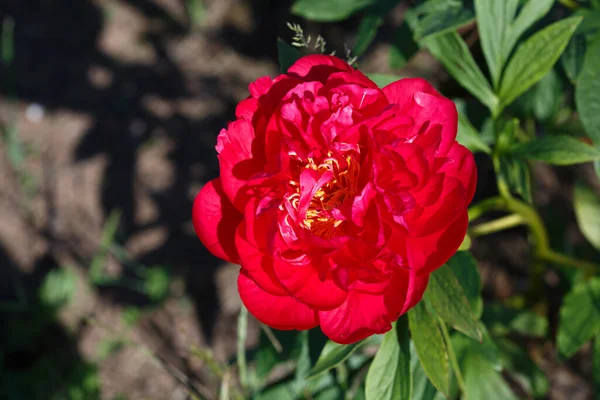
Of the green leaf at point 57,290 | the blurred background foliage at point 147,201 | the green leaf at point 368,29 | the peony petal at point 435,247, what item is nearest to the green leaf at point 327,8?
the green leaf at point 368,29

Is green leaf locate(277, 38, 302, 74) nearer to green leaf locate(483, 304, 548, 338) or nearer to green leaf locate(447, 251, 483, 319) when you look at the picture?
green leaf locate(447, 251, 483, 319)

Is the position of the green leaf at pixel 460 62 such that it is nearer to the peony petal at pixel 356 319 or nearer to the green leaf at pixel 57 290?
the peony petal at pixel 356 319

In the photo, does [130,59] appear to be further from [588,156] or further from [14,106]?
[588,156]

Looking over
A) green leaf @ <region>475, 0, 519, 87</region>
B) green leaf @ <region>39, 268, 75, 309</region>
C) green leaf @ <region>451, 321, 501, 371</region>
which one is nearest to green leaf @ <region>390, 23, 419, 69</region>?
green leaf @ <region>475, 0, 519, 87</region>

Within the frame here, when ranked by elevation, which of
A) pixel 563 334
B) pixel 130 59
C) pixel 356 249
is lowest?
pixel 130 59

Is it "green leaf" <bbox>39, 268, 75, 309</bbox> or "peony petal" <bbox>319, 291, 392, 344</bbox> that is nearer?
"peony petal" <bbox>319, 291, 392, 344</bbox>

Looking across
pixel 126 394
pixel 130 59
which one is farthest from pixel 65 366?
pixel 130 59

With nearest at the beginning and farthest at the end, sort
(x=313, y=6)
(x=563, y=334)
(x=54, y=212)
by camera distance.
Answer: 1. (x=563, y=334)
2. (x=313, y=6)
3. (x=54, y=212)
